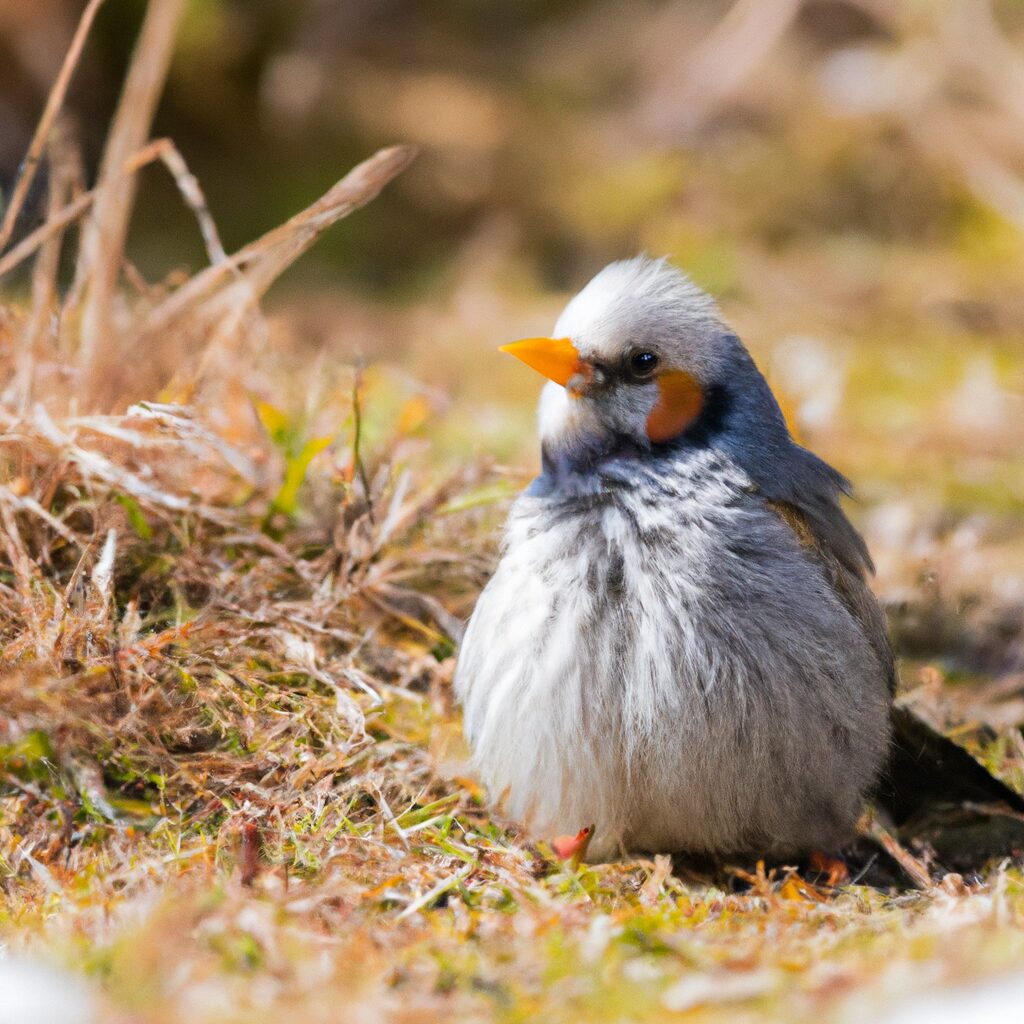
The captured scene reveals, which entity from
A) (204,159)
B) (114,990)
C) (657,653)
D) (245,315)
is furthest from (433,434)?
(204,159)

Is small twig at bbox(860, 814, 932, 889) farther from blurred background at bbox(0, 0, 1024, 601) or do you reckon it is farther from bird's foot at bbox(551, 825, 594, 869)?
blurred background at bbox(0, 0, 1024, 601)

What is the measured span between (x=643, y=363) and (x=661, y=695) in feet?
2.73

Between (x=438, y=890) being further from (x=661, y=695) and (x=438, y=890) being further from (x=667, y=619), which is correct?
(x=667, y=619)

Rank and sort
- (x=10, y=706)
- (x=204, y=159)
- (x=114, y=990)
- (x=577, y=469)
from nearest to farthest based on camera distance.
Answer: (x=114, y=990) < (x=10, y=706) < (x=577, y=469) < (x=204, y=159)

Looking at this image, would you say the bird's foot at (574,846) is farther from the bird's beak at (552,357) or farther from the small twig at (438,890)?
the bird's beak at (552,357)

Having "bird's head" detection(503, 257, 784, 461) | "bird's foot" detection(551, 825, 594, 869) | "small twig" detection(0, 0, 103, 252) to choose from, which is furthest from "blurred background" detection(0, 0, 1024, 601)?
"bird's foot" detection(551, 825, 594, 869)

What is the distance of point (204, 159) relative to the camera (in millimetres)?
8812

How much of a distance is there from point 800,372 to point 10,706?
4.69m

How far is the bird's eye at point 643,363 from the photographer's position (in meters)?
3.28

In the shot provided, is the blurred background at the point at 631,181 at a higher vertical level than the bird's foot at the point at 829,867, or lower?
higher

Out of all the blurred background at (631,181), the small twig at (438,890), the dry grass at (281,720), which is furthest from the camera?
the blurred background at (631,181)

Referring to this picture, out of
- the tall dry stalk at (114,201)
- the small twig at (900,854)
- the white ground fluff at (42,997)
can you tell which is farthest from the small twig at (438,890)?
the tall dry stalk at (114,201)

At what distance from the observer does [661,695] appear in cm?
304

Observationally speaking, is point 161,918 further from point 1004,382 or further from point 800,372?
point 1004,382
